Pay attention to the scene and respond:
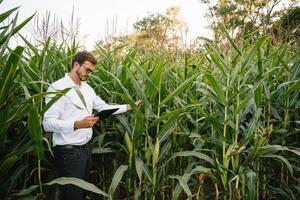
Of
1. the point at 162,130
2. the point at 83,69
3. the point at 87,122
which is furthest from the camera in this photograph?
the point at 83,69

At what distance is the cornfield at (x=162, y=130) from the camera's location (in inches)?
81.0

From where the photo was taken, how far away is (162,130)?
2.41 m

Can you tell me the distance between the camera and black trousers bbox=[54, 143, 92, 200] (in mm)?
2416

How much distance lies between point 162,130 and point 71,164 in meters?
0.70

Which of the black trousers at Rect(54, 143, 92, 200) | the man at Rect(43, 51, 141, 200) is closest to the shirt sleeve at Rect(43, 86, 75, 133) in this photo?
the man at Rect(43, 51, 141, 200)

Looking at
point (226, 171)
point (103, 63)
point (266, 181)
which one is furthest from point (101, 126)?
point (266, 181)

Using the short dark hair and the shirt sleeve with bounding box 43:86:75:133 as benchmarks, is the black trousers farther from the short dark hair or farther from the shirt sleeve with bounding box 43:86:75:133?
the short dark hair

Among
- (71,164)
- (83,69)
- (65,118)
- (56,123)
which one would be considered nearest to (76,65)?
Answer: (83,69)

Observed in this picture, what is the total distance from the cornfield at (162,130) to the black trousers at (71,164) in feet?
0.40

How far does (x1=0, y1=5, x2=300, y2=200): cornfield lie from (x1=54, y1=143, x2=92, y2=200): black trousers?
0.12 m

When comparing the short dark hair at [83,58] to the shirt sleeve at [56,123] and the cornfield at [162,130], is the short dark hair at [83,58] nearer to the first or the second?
the cornfield at [162,130]

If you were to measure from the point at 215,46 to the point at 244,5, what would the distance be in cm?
2154

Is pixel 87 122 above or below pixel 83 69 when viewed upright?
below

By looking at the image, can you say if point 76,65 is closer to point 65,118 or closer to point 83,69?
point 83,69
